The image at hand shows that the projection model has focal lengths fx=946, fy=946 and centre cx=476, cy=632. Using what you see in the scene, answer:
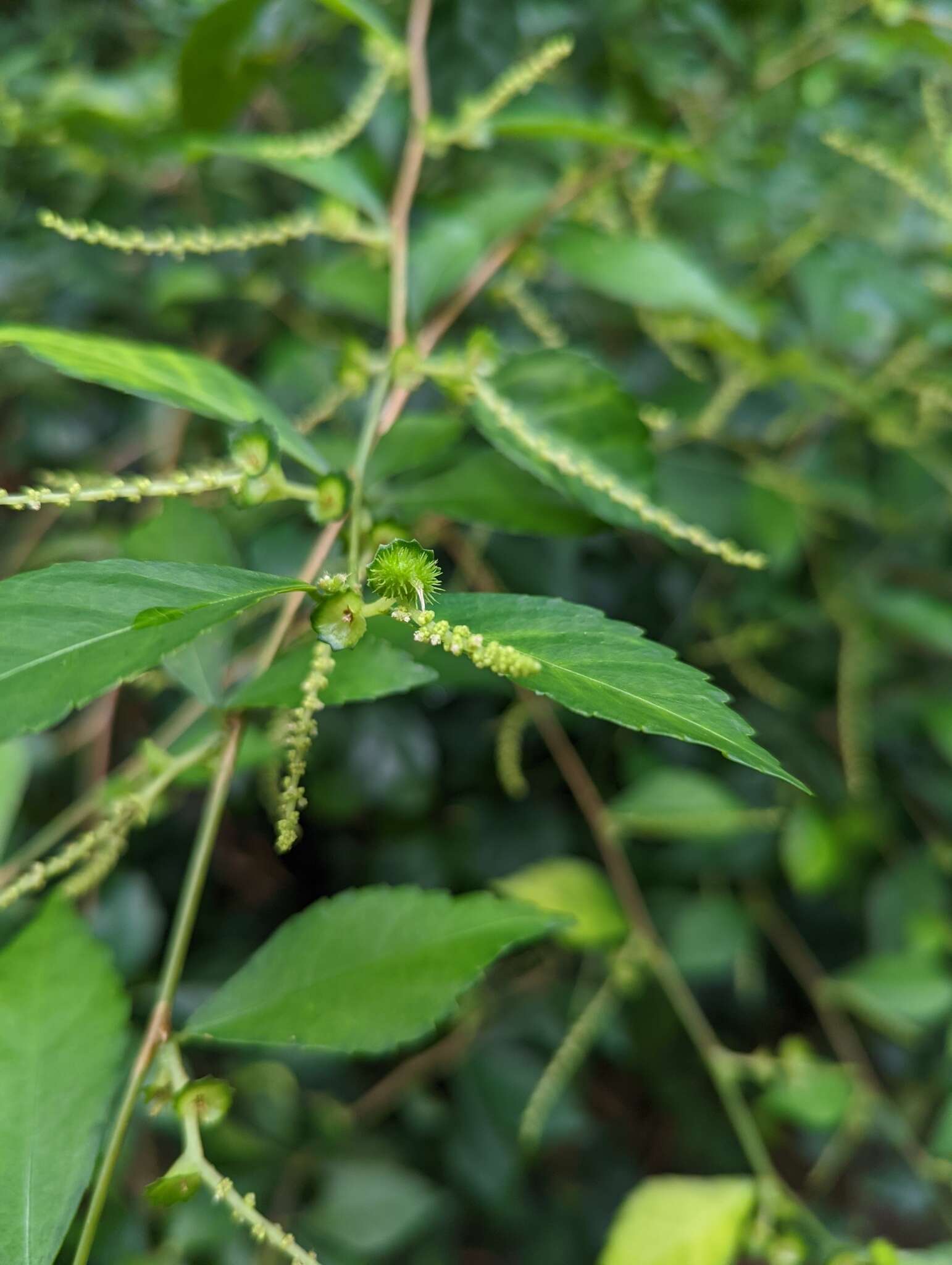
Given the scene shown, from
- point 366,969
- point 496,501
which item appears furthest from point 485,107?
point 366,969

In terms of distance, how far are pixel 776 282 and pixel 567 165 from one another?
0.99 feet

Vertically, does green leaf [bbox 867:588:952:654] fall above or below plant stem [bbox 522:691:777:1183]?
above

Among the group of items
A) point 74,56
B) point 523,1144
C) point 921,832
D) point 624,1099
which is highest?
point 74,56

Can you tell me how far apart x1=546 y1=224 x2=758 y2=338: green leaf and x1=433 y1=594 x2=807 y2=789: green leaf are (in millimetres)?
389

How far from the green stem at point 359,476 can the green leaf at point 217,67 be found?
0.30 meters

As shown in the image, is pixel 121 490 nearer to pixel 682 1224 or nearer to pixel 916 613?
pixel 682 1224

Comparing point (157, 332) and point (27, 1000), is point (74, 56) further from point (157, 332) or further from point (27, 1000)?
point (27, 1000)

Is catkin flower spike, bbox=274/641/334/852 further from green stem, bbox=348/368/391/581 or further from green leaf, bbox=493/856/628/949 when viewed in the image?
green leaf, bbox=493/856/628/949

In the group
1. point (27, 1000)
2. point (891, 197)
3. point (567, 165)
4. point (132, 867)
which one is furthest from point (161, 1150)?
point (891, 197)

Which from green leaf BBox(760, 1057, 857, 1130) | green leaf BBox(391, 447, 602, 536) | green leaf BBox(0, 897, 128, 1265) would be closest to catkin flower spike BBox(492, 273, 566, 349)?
green leaf BBox(391, 447, 602, 536)

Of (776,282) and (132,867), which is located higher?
(776,282)

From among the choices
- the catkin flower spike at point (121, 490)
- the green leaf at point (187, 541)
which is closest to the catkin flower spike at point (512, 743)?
the green leaf at point (187, 541)

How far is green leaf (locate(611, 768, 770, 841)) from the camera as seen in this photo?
33.4 inches

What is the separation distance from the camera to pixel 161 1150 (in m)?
1.04
